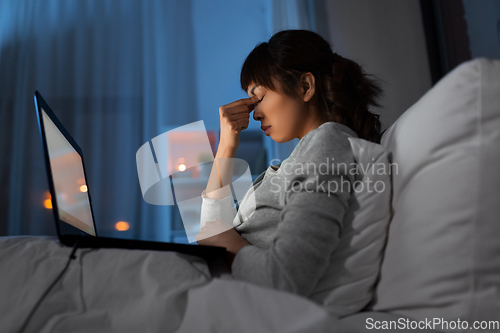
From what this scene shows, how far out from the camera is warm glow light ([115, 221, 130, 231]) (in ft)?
5.53

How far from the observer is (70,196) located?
0.76 m

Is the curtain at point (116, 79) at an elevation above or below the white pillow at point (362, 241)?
above

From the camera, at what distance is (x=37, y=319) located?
0.41 m

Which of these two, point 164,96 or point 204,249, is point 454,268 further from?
point 164,96

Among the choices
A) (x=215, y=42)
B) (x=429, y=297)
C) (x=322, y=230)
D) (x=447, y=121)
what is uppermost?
(x=215, y=42)

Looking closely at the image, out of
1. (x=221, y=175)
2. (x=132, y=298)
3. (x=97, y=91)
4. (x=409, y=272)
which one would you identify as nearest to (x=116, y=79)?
(x=97, y=91)

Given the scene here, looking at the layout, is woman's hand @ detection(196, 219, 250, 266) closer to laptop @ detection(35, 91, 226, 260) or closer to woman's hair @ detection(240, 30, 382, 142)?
laptop @ detection(35, 91, 226, 260)

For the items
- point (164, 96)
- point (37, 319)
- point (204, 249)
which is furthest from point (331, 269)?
point (164, 96)

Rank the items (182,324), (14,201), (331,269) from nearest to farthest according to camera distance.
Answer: (182,324) < (331,269) < (14,201)

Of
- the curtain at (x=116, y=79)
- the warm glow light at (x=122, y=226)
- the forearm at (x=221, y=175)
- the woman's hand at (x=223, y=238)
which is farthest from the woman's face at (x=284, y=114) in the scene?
the warm glow light at (x=122, y=226)

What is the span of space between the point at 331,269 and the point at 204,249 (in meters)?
0.23

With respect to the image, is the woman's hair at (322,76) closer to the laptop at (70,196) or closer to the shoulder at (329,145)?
the shoulder at (329,145)

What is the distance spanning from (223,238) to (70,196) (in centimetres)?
38

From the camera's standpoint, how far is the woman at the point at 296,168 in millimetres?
496
